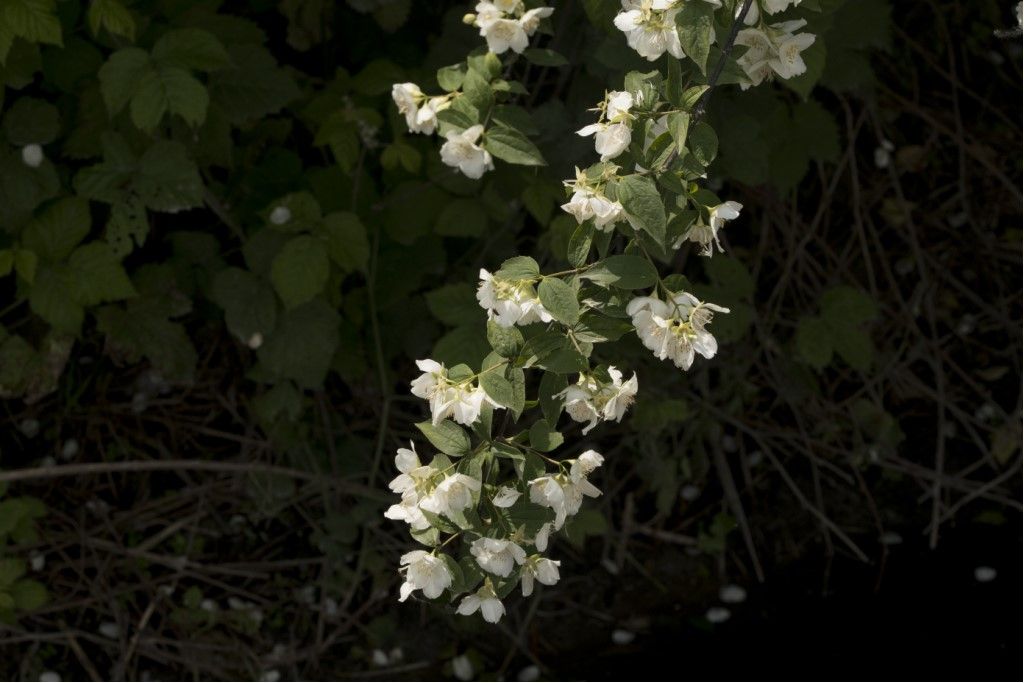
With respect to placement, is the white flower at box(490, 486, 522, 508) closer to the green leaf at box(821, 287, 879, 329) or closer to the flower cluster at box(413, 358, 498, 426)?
the flower cluster at box(413, 358, 498, 426)

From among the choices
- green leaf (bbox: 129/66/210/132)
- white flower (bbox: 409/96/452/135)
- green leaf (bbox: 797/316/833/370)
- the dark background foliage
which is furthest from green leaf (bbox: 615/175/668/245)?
green leaf (bbox: 797/316/833/370)

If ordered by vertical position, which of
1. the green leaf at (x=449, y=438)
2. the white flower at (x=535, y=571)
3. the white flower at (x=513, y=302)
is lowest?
the white flower at (x=535, y=571)

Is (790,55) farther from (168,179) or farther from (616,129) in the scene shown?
(168,179)

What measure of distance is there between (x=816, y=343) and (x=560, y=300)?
3.84 ft

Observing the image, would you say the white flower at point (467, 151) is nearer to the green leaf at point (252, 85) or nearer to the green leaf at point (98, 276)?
the green leaf at point (252, 85)

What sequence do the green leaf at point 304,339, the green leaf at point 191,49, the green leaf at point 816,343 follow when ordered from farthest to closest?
the green leaf at point 816,343 → the green leaf at point 304,339 → the green leaf at point 191,49

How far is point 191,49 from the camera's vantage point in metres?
1.56

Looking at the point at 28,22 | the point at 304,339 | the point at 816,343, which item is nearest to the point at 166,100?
the point at 28,22

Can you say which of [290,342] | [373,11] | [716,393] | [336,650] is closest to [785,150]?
[716,393]

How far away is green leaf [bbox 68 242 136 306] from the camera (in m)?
1.66

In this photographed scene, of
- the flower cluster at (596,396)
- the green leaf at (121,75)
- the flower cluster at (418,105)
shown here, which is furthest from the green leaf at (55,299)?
the flower cluster at (596,396)

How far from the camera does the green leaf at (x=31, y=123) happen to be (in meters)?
1.63

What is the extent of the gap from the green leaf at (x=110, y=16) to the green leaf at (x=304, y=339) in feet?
1.56

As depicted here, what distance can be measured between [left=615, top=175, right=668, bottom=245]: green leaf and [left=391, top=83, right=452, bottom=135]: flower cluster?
1.04 ft
